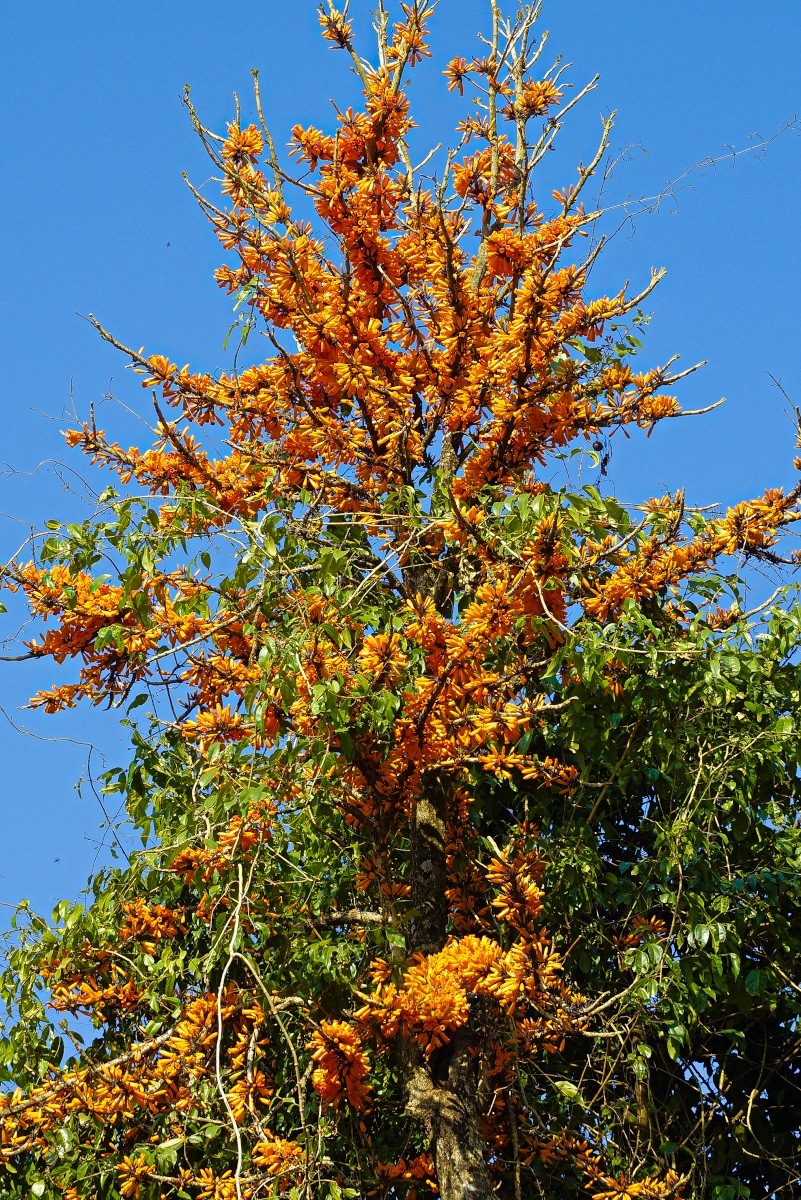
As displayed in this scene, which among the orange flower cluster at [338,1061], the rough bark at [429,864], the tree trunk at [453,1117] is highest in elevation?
the rough bark at [429,864]

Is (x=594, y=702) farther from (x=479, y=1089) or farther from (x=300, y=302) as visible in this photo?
(x=300, y=302)

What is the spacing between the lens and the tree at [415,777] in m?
4.02

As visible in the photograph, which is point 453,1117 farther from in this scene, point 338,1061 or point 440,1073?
point 338,1061

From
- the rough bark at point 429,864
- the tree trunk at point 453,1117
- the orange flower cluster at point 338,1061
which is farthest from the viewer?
→ the rough bark at point 429,864

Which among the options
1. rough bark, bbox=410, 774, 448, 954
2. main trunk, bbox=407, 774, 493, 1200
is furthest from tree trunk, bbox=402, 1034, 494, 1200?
rough bark, bbox=410, 774, 448, 954

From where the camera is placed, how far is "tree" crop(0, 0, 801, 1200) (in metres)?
4.02

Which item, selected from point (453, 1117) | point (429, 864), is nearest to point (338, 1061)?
point (453, 1117)

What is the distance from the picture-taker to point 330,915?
4824mm

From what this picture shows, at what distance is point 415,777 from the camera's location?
461 centimetres

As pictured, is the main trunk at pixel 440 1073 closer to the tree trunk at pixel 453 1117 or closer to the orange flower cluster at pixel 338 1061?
the tree trunk at pixel 453 1117

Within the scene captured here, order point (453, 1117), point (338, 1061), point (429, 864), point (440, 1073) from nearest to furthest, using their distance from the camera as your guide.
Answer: point (338, 1061)
point (453, 1117)
point (440, 1073)
point (429, 864)

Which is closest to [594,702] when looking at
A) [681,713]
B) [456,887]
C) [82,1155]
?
[681,713]

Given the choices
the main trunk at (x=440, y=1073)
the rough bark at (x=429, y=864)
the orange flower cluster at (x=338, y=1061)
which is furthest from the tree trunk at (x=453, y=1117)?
the rough bark at (x=429, y=864)

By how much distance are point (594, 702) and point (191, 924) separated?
2151mm
